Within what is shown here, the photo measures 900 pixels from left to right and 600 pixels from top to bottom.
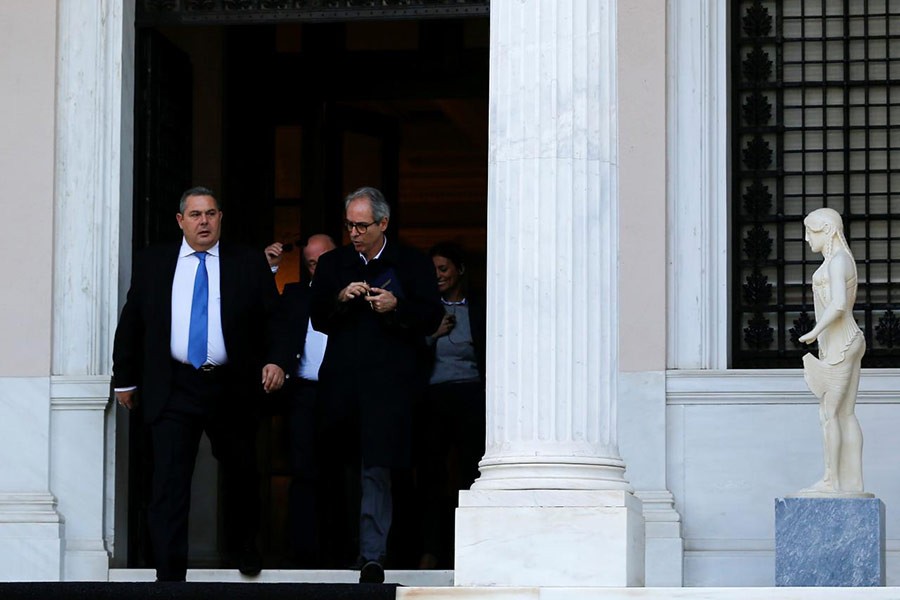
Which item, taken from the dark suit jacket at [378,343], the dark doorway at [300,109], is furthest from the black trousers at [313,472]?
the dark doorway at [300,109]

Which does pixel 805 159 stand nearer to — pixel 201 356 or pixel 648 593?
pixel 201 356

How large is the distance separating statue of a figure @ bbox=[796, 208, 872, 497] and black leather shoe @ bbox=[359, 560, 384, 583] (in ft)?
7.50

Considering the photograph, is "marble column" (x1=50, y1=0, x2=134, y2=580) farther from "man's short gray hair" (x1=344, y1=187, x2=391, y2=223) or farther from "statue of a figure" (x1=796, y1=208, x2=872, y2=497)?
"statue of a figure" (x1=796, y1=208, x2=872, y2=497)

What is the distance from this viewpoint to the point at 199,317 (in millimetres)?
11812

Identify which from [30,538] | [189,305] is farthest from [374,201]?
[30,538]

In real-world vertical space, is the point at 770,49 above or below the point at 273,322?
above

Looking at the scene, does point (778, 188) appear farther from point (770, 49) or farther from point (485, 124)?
point (485, 124)

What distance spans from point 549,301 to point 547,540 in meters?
1.18

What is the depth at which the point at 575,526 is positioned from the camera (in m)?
10.1

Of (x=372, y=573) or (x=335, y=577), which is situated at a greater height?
(x=372, y=573)

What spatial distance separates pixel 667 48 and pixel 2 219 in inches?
167

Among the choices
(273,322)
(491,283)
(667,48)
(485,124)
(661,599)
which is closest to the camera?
(661,599)

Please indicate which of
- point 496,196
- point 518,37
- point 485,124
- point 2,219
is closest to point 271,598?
point 496,196

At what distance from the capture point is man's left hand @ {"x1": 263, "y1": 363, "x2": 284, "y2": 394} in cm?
1179
